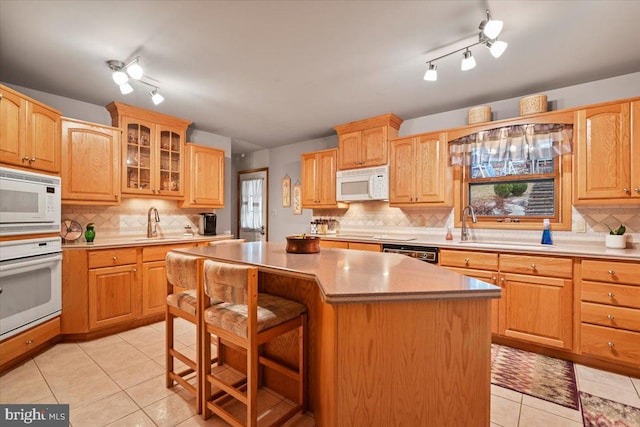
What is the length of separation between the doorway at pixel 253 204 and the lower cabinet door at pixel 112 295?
272 centimetres

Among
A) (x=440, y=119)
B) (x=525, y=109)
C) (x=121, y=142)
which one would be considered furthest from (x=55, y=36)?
(x=525, y=109)

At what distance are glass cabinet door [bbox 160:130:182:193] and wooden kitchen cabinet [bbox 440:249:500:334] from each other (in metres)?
3.35

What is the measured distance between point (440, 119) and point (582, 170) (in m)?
1.54

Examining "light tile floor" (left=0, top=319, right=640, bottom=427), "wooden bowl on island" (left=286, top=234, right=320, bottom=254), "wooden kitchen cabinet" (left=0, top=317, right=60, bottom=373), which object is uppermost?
"wooden bowl on island" (left=286, top=234, right=320, bottom=254)

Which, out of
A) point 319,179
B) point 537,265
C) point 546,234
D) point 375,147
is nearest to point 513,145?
point 546,234

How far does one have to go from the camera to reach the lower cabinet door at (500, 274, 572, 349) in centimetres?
235

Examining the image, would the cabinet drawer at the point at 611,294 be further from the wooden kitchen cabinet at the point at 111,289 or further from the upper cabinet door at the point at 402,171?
the wooden kitchen cabinet at the point at 111,289

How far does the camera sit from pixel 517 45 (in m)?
2.16

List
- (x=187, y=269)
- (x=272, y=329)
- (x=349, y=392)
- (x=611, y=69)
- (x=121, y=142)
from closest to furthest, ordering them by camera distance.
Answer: (x=349, y=392) → (x=272, y=329) → (x=187, y=269) → (x=611, y=69) → (x=121, y=142)

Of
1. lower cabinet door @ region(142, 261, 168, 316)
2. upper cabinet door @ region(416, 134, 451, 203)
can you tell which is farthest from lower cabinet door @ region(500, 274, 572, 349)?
lower cabinet door @ region(142, 261, 168, 316)

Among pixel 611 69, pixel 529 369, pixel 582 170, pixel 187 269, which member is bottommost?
pixel 529 369

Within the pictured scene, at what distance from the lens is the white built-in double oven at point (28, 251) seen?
2102 mm

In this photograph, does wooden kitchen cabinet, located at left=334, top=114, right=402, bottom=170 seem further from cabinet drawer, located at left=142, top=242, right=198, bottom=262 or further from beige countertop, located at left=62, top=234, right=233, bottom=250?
cabinet drawer, located at left=142, top=242, right=198, bottom=262

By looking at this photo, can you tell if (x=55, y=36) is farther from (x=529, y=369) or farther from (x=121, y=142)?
(x=529, y=369)
